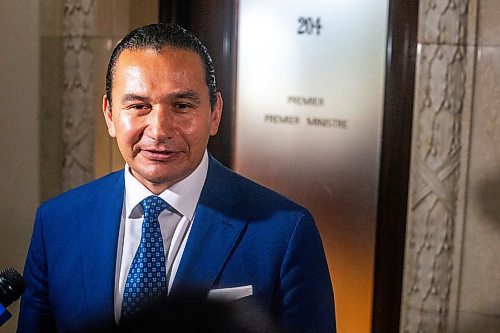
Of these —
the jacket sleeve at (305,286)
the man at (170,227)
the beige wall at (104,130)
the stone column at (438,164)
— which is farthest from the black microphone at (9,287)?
the stone column at (438,164)

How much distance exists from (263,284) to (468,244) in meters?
0.71

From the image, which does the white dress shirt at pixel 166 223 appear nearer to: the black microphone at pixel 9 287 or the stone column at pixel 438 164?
the black microphone at pixel 9 287

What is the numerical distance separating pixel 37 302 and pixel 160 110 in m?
0.42

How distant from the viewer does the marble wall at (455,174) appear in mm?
1719

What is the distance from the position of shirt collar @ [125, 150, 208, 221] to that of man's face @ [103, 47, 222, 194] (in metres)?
0.03

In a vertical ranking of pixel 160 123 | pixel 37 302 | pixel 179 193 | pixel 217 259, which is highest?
pixel 160 123

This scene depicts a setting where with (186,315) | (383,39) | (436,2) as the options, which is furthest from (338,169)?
(186,315)

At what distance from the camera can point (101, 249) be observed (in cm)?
127

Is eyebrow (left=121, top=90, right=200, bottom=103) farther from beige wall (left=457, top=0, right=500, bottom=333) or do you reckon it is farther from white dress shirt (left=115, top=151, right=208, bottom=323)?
beige wall (left=457, top=0, right=500, bottom=333)

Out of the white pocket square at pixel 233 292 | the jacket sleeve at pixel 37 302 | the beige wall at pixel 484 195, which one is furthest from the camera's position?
the beige wall at pixel 484 195

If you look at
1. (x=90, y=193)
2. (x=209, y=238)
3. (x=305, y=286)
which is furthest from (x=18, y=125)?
(x=305, y=286)

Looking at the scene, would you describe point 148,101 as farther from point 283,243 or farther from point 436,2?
point 436,2

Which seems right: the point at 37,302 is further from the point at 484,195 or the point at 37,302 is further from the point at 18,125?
the point at 484,195

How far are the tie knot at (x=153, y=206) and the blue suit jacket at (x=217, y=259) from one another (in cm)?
6
